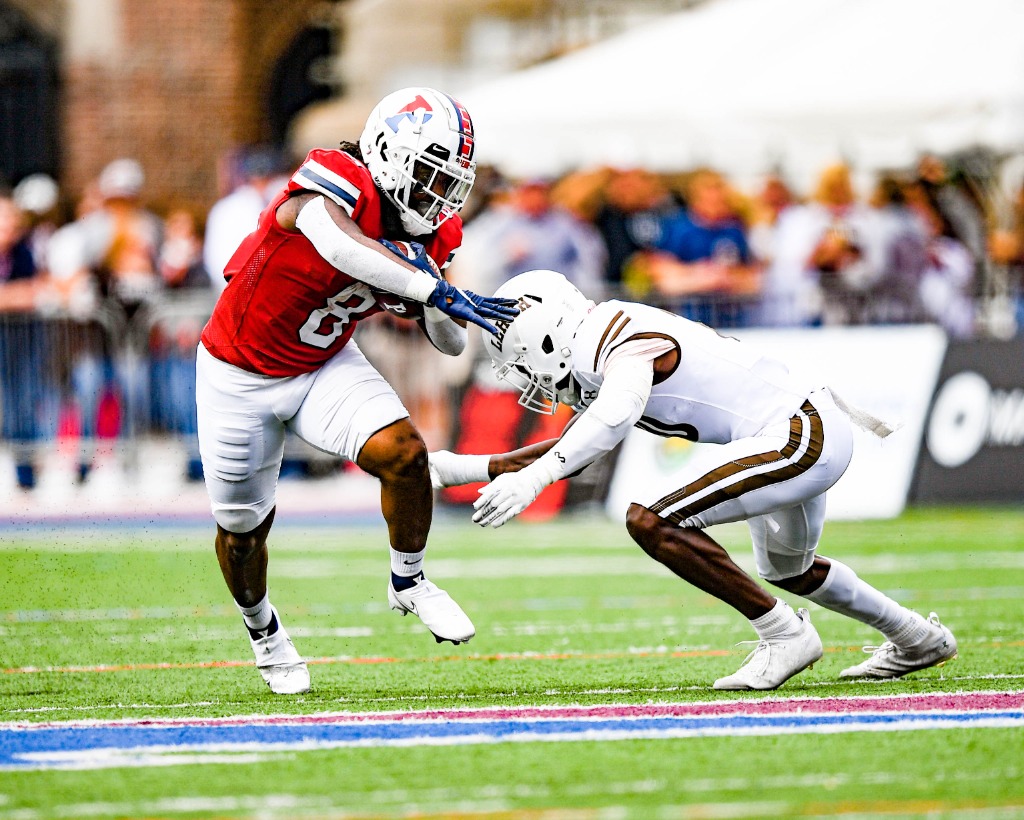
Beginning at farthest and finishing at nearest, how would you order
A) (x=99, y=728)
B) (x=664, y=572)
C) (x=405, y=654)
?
(x=664, y=572) < (x=405, y=654) < (x=99, y=728)

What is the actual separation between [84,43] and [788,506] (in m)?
17.6

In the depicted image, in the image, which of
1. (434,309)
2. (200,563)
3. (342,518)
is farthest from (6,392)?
(434,309)

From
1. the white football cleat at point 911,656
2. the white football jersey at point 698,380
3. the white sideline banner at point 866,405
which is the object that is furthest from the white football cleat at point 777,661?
the white sideline banner at point 866,405

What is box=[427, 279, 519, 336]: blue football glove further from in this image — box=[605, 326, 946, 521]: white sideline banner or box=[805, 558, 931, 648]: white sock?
box=[605, 326, 946, 521]: white sideline banner

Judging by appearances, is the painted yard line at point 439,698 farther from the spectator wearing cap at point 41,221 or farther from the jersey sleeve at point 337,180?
the spectator wearing cap at point 41,221

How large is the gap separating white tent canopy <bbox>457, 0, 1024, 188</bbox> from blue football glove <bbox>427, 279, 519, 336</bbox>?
9810 mm

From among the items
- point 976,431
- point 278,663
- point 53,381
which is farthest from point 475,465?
point 53,381

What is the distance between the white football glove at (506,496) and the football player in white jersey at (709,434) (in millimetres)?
178

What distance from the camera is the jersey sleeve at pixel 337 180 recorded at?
607cm

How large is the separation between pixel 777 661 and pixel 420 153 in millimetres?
1987

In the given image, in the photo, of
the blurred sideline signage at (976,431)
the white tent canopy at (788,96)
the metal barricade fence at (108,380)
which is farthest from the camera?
the white tent canopy at (788,96)

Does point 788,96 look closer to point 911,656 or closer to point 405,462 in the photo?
point 911,656

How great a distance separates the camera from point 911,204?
1461 centimetres

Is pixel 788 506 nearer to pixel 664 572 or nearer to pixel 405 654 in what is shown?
pixel 405 654
